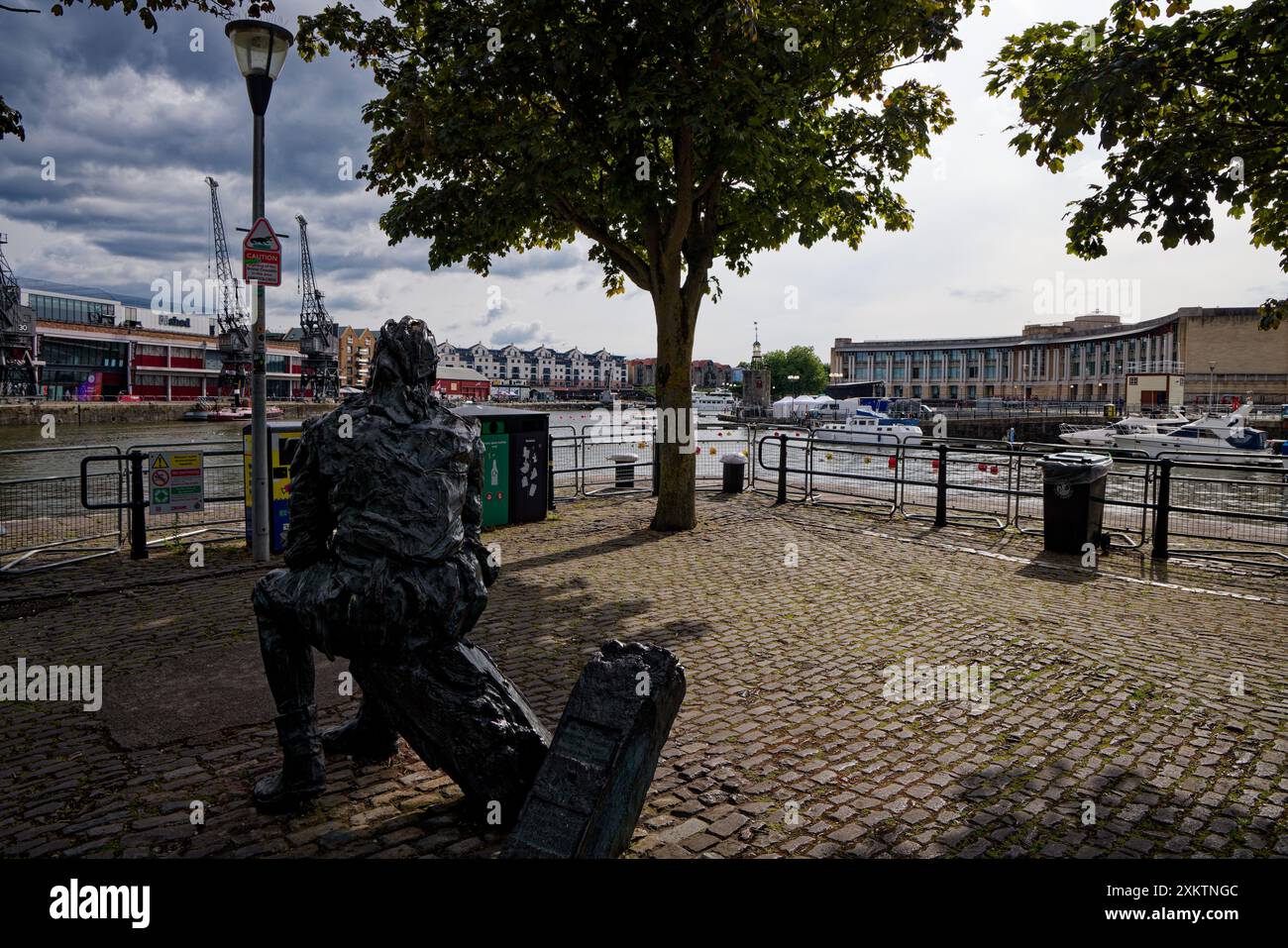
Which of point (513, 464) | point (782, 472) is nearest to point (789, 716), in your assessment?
point (513, 464)

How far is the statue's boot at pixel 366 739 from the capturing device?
4.10 meters

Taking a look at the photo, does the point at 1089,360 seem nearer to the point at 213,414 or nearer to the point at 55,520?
the point at 213,414

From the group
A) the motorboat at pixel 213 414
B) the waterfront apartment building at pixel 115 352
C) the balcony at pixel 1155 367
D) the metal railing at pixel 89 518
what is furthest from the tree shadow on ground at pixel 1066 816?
the balcony at pixel 1155 367

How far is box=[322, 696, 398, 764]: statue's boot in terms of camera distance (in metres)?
4.10

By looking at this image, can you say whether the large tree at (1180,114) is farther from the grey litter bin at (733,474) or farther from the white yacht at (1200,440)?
the white yacht at (1200,440)

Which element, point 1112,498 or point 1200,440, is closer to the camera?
point 1112,498

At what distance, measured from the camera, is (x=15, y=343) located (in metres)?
64.7

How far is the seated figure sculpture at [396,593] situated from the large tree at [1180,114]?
5764mm

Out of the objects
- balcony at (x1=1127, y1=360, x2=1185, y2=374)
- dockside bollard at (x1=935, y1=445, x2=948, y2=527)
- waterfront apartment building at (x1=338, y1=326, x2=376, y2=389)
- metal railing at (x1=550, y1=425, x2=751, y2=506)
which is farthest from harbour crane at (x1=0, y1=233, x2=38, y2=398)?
balcony at (x1=1127, y1=360, x2=1185, y2=374)

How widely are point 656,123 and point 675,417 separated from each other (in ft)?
13.4

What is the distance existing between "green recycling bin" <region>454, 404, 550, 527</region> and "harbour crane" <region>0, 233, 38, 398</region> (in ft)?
228

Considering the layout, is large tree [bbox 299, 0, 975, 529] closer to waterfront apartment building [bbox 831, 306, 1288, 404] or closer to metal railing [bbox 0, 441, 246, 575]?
metal railing [bbox 0, 441, 246, 575]

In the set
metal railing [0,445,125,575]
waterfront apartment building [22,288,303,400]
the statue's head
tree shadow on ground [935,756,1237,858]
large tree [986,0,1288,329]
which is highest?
waterfront apartment building [22,288,303,400]
